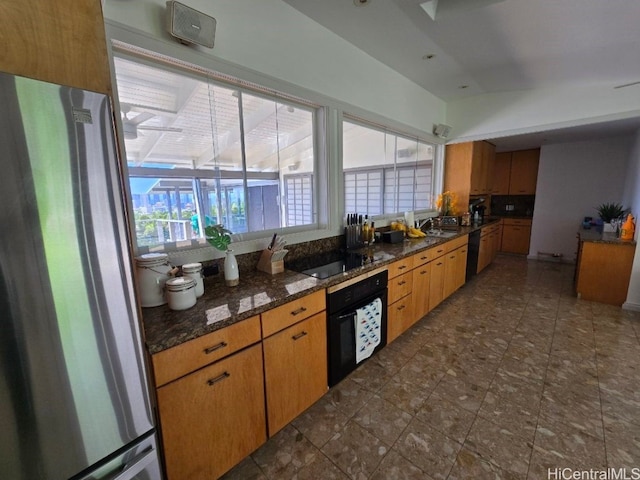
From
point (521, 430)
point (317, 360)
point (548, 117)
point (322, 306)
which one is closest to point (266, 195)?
point (322, 306)

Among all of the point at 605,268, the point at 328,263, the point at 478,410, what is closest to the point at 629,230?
the point at 605,268

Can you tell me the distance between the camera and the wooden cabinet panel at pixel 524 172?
5.50 m

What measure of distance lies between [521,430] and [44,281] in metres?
2.41

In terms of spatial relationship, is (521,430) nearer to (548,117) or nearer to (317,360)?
(317,360)

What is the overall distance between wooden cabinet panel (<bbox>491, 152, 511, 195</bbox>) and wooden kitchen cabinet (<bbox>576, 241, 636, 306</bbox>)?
2758 mm

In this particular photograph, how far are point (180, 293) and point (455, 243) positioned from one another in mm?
3246

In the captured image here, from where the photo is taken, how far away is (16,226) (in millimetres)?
695

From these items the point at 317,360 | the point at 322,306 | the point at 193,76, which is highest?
the point at 193,76

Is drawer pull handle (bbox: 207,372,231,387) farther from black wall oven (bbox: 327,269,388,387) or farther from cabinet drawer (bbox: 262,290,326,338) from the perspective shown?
black wall oven (bbox: 327,269,388,387)

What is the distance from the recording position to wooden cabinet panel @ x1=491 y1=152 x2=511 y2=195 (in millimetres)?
5785

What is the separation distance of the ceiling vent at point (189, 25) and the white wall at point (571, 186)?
20.2 ft

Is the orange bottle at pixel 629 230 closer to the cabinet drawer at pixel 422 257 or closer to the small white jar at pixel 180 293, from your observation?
the cabinet drawer at pixel 422 257

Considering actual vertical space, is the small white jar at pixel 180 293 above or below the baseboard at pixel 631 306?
above

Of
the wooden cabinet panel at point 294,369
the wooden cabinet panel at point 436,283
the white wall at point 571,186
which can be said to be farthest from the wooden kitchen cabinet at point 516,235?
the wooden cabinet panel at point 294,369
